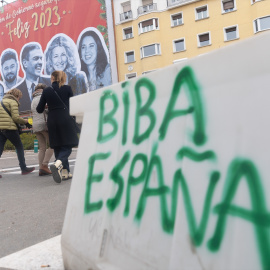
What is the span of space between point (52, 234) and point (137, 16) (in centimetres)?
3529

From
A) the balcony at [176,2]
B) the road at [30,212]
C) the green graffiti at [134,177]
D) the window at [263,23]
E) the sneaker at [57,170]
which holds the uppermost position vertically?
the balcony at [176,2]

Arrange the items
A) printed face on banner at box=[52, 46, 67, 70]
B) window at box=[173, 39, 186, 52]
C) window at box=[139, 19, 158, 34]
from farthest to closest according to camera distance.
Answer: printed face on banner at box=[52, 46, 67, 70]
window at box=[139, 19, 158, 34]
window at box=[173, 39, 186, 52]

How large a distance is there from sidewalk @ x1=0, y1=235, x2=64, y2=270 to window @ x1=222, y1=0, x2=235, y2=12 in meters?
32.7

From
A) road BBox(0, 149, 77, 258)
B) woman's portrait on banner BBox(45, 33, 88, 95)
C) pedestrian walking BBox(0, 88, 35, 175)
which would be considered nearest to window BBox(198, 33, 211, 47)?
woman's portrait on banner BBox(45, 33, 88, 95)

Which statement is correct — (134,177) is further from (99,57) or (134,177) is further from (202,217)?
(99,57)

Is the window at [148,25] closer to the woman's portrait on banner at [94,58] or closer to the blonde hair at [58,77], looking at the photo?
the woman's portrait on banner at [94,58]

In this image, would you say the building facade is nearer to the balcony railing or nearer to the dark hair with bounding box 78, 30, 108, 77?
the balcony railing

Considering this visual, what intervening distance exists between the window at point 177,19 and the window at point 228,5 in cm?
439

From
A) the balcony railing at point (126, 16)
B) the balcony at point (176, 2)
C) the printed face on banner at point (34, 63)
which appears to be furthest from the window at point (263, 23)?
the printed face on banner at point (34, 63)

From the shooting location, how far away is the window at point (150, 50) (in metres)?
33.4

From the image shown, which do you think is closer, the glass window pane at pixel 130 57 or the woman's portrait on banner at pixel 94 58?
the woman's portrait on banner at pixel 94 58

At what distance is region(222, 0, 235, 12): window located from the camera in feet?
101

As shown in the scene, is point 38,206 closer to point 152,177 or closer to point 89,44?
point 152,177

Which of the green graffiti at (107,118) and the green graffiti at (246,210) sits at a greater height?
the green graffiti at (107,118)
